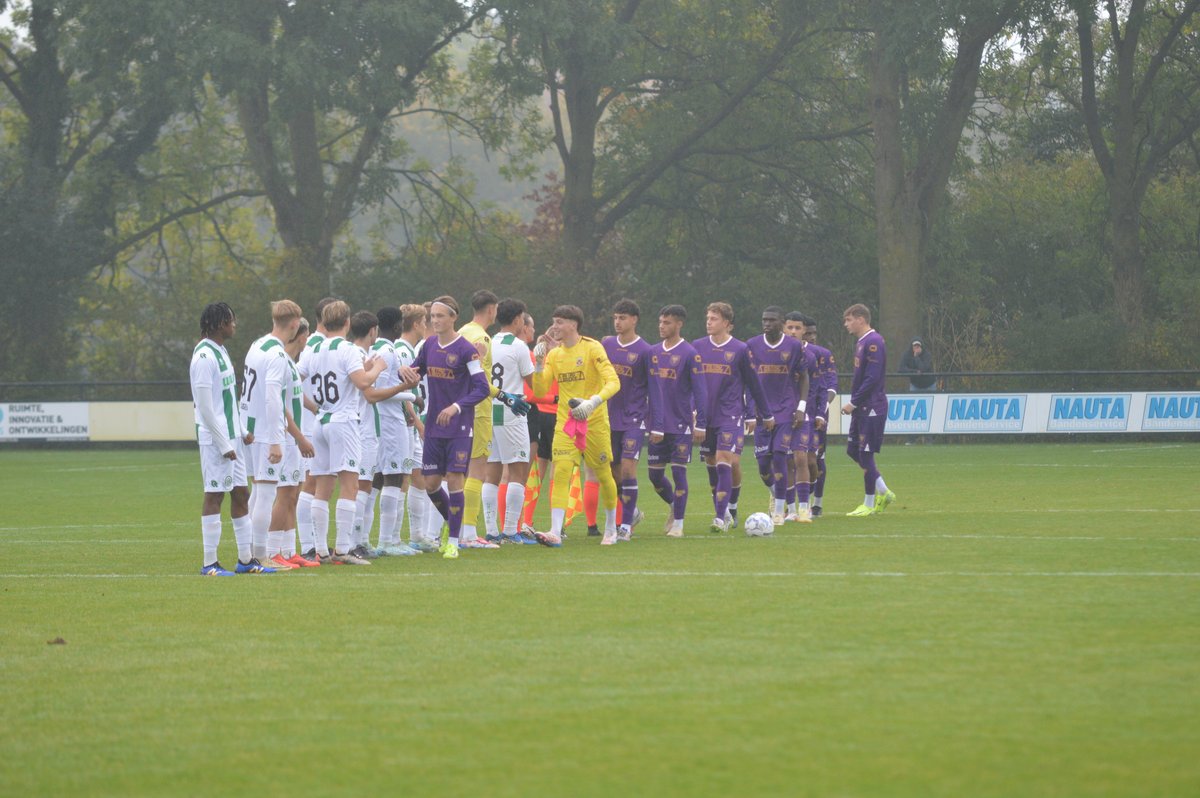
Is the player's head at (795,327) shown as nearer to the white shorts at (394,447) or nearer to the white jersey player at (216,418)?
the white shorts at (394,447)

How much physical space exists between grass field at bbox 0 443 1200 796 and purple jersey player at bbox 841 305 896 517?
3172mm

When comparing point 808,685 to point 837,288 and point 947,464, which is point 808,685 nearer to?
point 947,464

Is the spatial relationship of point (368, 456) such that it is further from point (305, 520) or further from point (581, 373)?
point (581, 373)

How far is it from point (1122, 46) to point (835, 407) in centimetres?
1509

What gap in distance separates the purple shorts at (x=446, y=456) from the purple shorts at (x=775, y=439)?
375cm

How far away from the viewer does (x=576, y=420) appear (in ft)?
45.3

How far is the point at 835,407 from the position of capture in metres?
33.7

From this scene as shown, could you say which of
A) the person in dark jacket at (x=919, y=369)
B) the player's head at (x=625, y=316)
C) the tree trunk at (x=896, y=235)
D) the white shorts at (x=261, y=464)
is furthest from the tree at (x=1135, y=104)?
the white shorts at (x=261, y=464)

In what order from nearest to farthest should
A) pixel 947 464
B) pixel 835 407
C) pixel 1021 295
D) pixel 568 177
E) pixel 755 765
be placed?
pixel 755 765
pixel 947 464
pixel 835 407
pixel 568 177
pixel 1021 295

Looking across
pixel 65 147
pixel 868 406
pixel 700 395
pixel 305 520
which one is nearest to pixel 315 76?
pixel 65 147

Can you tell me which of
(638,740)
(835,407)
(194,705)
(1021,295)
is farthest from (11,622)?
(1021,295)

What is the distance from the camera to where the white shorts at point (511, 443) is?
14.3 meters

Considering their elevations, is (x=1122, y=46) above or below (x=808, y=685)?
above

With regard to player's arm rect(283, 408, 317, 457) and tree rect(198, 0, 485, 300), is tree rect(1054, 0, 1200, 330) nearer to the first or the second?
tree rect(198, 0, 485, 300)
